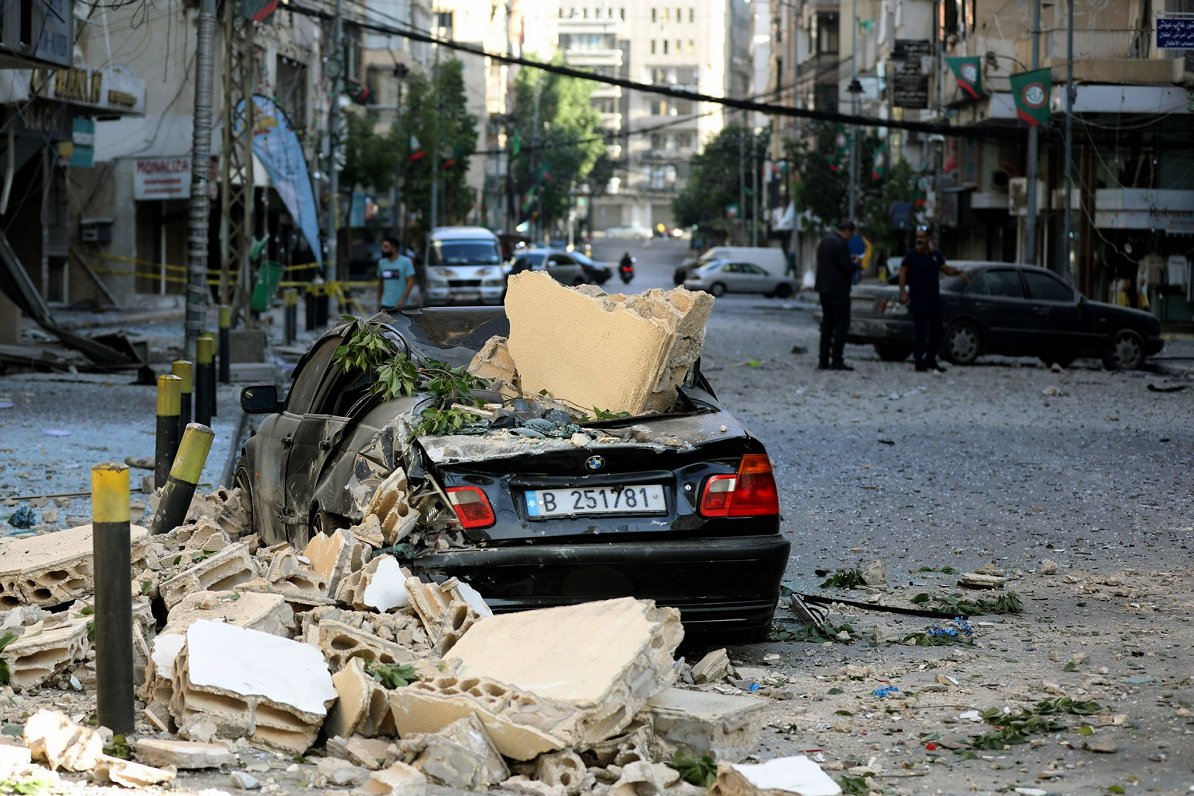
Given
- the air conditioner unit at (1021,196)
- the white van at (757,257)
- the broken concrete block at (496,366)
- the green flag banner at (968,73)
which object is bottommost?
the broken concrete block at (496,366)

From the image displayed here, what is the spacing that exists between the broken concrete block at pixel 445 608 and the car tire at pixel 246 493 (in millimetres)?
3025

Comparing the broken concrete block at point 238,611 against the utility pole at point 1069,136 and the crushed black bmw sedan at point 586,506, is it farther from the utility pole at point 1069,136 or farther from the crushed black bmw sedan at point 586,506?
the utility pole at point 1069,136

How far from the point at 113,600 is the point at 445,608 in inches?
49.3

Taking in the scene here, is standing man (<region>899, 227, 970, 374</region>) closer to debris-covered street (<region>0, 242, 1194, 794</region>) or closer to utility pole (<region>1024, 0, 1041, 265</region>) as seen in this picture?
utility pole (<region>1024, 0, 1041, 265</region>)

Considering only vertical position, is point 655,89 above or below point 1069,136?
below

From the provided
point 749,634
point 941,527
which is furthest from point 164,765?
point 941,527

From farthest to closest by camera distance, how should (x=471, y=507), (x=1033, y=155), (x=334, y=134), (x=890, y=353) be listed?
1. (x=334, y=134)
2. (x=1033, y=155)
3. (x=890, y=353)
4. (x=471, y=507)

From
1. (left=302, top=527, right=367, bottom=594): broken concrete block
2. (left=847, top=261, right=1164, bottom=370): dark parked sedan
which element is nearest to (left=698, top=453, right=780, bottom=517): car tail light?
(left=302, top=527, right=367, bottom=594): broken concrete block

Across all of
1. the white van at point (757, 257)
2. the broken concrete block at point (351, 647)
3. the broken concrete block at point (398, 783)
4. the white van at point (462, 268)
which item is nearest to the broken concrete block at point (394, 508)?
the broken concrete block at point (351, 647)

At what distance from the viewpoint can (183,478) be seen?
8.45m

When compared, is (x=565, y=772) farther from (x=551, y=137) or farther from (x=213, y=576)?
(x=551, y=137)

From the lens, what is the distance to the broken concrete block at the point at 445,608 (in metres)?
5.88

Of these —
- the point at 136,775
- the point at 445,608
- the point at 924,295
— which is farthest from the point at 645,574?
the point at 924,295

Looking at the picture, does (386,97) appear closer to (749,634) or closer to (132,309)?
(132,309)
